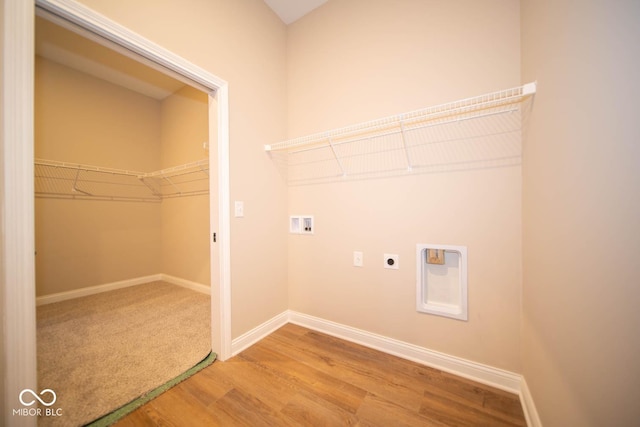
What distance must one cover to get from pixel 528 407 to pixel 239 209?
6.86 ft

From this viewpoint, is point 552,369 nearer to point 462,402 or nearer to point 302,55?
point 462,402

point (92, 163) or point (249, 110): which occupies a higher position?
point (249, 110)

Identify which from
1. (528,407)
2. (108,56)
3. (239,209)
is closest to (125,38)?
(239,209)

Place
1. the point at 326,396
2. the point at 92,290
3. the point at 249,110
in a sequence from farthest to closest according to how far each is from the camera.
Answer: the point at 92,290, the point at 249,110, the point at 326,396

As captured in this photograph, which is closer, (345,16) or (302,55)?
(345,16)

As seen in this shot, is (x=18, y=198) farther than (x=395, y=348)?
No

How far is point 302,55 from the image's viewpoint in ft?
6.93

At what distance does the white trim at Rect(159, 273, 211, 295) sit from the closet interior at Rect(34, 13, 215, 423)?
0.05 feet

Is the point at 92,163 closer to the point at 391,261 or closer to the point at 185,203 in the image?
the point at 185,203

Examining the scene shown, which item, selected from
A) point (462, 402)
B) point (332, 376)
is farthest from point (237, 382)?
point (462, 402)

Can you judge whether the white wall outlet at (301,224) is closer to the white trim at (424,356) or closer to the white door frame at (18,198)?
the white trim at (424,356)

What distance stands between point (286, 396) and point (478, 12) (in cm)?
262

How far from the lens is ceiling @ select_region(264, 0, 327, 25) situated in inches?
77.6

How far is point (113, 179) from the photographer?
122 inches
